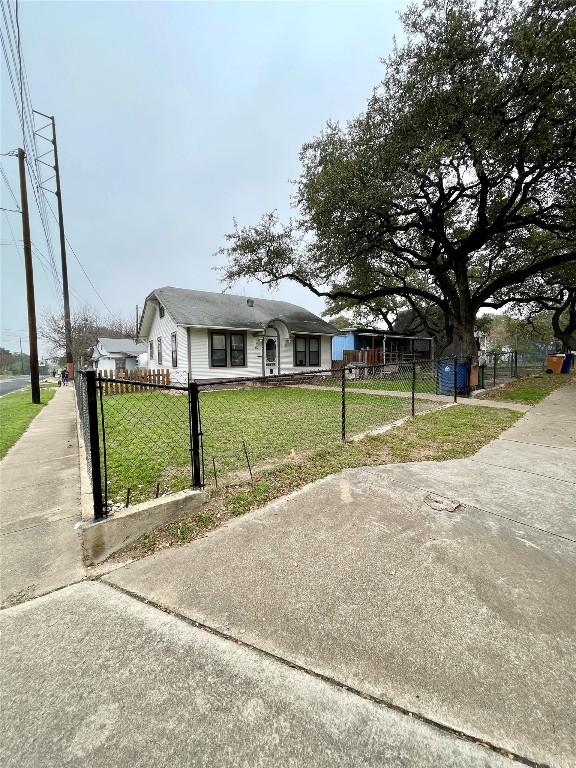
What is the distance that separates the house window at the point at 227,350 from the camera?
16344 mm

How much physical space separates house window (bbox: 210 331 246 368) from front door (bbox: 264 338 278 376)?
133 centimetres

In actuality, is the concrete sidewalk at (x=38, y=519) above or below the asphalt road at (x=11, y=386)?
below

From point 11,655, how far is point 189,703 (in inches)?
41.2

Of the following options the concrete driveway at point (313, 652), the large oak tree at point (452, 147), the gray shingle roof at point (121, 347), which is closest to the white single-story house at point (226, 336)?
the large oak tree at point (452, 147)

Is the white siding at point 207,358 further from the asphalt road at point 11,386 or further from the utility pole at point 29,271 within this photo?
the asphalt road at point 11,386

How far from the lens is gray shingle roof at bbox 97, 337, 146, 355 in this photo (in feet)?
102

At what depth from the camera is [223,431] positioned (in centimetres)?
702

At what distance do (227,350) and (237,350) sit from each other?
0.56 m

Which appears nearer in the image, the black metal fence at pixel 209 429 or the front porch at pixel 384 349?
the black metal fence at pixel 209 429

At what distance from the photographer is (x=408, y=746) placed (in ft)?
4.54

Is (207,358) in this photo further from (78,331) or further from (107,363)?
(78,331)

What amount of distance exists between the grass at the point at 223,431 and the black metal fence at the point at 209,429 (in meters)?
0.01

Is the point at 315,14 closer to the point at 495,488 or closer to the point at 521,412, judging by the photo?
the point at 521,412

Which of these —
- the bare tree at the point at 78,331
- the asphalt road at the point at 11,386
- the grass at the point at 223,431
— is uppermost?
the bare tree at the point at 78,331
